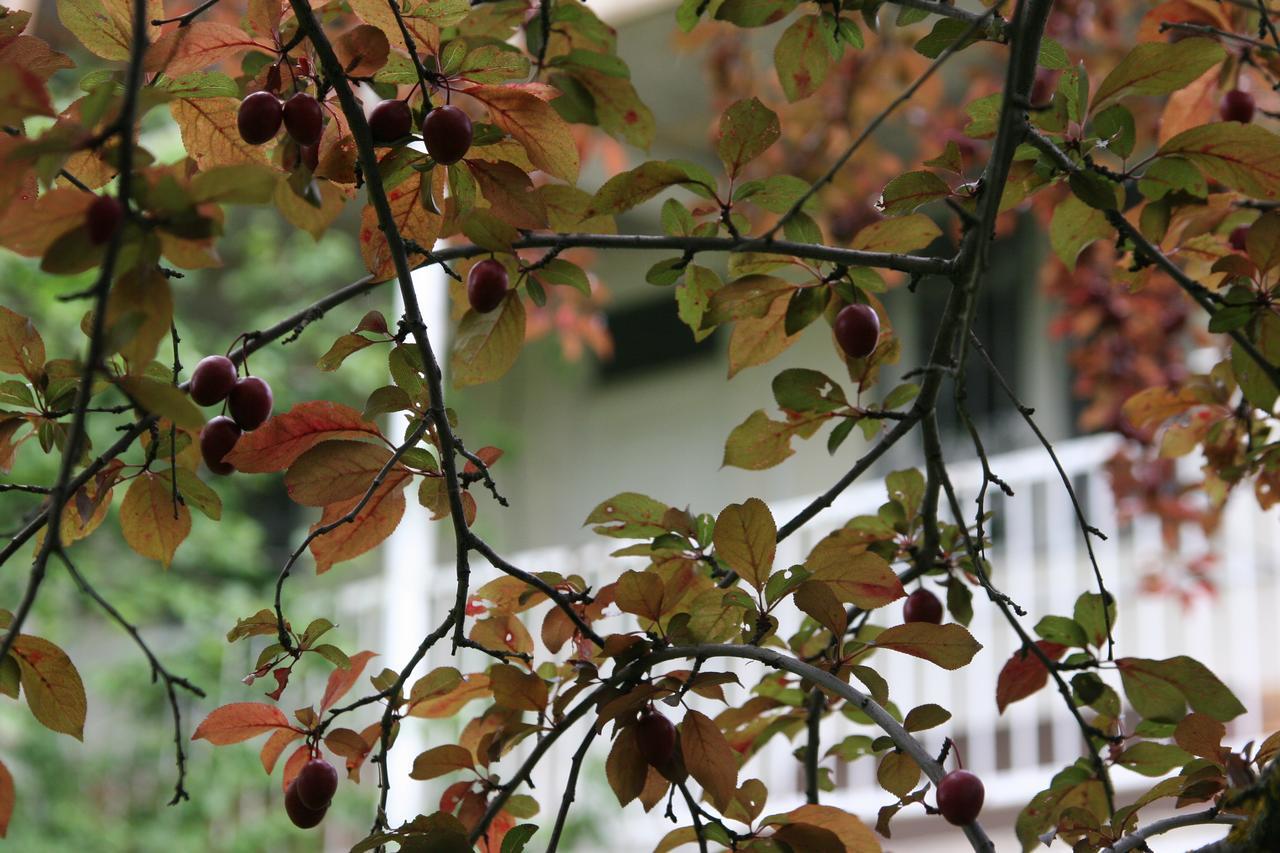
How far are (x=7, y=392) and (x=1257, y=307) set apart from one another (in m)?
0.96

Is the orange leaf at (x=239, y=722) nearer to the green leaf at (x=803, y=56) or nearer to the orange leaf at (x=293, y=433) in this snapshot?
the orange leaf at (x=293, y=433)

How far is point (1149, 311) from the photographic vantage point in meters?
3.25

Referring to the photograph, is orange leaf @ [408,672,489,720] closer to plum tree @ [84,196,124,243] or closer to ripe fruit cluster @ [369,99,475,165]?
ripe fruit cluster @ [369,99,475,165]

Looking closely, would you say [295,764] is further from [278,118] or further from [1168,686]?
[1168,686]

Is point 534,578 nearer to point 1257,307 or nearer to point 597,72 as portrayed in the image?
point 597,72

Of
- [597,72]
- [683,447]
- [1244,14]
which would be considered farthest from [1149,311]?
[683,447]

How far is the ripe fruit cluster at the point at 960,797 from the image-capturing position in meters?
0.92

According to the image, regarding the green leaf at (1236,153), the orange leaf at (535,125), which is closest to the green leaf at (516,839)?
the orange leaf at (535,125)

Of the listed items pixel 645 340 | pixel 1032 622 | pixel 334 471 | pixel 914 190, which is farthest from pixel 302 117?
pixel 645 340

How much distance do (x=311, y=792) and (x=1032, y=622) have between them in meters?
3.87

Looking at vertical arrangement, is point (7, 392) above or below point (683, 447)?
below

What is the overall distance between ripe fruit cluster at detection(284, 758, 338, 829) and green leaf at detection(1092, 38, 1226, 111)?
0.77 metres

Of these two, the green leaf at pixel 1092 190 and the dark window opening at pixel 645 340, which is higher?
the dark window opening at pixel 645 340

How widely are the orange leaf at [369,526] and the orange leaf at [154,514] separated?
102 millimetres
